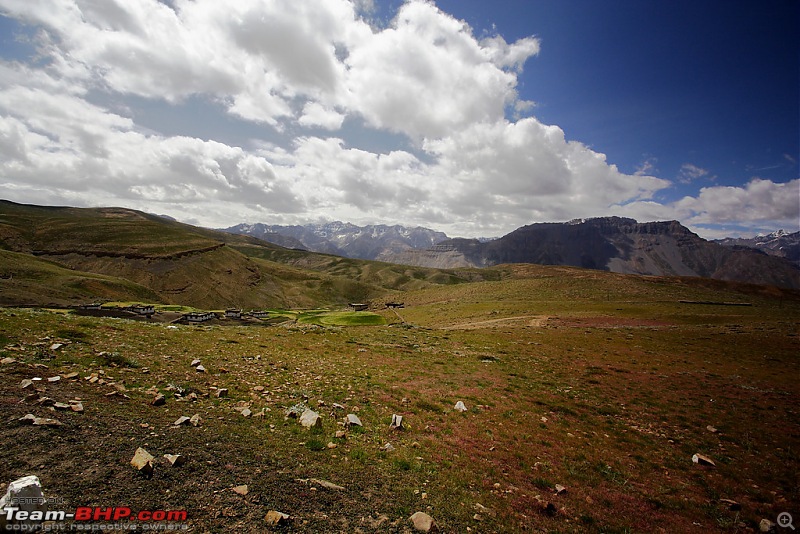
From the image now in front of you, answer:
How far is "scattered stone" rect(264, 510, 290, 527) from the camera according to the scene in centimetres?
700

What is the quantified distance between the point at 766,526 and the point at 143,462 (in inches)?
743

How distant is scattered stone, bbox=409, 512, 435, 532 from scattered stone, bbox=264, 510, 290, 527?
316cm

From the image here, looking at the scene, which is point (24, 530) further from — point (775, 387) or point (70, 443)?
point (775, 387)

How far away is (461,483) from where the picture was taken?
34.2ft

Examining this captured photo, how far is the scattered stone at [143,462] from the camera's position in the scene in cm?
758

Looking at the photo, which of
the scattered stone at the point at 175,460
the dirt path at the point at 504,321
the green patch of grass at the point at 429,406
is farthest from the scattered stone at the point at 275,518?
the dirt path at the point at 504,321

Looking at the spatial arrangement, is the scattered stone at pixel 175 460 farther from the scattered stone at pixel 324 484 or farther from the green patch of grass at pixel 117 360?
the green patch of grass at pixel 117 360

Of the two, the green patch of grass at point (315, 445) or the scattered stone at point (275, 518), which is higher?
the scattered stone at point (275, 518)

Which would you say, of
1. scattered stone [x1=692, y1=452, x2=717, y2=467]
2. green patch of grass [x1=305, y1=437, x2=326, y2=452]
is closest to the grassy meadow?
green patch of grass [x1=305, y1=437, x2=326, y2=452]

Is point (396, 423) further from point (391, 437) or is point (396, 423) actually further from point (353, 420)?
point (353, 420)

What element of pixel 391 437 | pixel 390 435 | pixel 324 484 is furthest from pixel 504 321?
pixel 324 484

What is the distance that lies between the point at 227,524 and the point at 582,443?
50.8 ft

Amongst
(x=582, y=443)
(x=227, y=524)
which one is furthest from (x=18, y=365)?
(x=582, y=443)

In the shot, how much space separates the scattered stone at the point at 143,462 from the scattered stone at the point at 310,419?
509 centimetres
